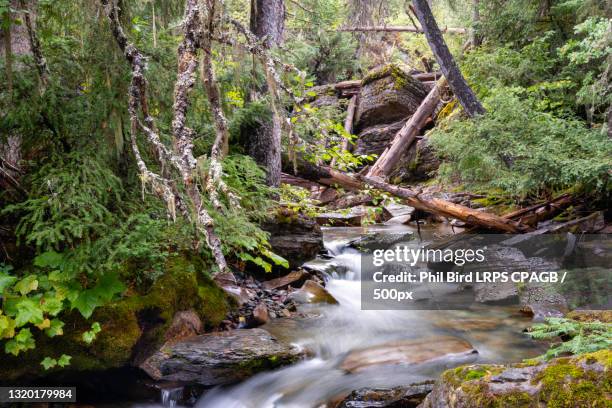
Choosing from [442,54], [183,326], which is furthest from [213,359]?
[442,54]

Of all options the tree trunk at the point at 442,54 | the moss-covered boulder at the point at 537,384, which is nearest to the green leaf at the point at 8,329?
the moss-covered boulder at the point at 537,384

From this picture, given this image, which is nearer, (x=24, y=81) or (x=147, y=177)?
(x=147, y=177)

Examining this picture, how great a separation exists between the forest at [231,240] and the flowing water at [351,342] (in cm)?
3

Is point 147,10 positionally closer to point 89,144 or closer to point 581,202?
point 89,144

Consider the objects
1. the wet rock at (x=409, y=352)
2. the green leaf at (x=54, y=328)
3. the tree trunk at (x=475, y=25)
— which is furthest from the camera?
the tree trunk at (x=475, y=25)

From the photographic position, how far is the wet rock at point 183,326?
510 centimetres

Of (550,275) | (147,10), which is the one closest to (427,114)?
(550,275)

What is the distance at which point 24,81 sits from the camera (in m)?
4.29

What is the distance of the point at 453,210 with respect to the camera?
9.06 meters

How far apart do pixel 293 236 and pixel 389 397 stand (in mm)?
4262

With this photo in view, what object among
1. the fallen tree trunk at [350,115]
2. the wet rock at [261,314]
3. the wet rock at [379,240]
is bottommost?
the wet rock at [261,314]

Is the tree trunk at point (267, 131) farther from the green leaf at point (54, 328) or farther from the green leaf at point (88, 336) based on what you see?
the green leaf at point (54, 328)

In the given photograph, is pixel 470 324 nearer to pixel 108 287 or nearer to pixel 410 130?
pixel 108 287

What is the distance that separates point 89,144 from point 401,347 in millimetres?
4303
